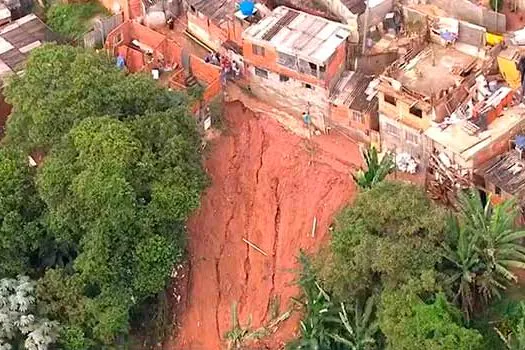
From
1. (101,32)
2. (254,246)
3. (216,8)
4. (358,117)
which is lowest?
(254,246)

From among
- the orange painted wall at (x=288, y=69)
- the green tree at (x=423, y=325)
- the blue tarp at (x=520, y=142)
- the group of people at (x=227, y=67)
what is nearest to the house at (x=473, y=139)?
the blue tarp at (x=520, y=142)

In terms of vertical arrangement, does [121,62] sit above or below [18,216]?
above

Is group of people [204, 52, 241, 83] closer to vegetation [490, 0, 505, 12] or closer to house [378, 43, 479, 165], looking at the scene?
house [378, 43, 479, 165]

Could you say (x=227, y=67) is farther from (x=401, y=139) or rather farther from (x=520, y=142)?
(x=520, y=142)

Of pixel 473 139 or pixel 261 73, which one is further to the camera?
pixel 261 73

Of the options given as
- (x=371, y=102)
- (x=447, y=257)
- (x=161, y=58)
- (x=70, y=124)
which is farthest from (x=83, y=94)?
(x=447, y=257)

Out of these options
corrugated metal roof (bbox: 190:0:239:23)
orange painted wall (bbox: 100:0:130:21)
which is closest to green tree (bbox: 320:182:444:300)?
corrugated metal roof (bbox: 190:0:239:23)

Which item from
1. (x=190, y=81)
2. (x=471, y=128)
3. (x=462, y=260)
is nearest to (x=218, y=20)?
(x=190, y=81)
